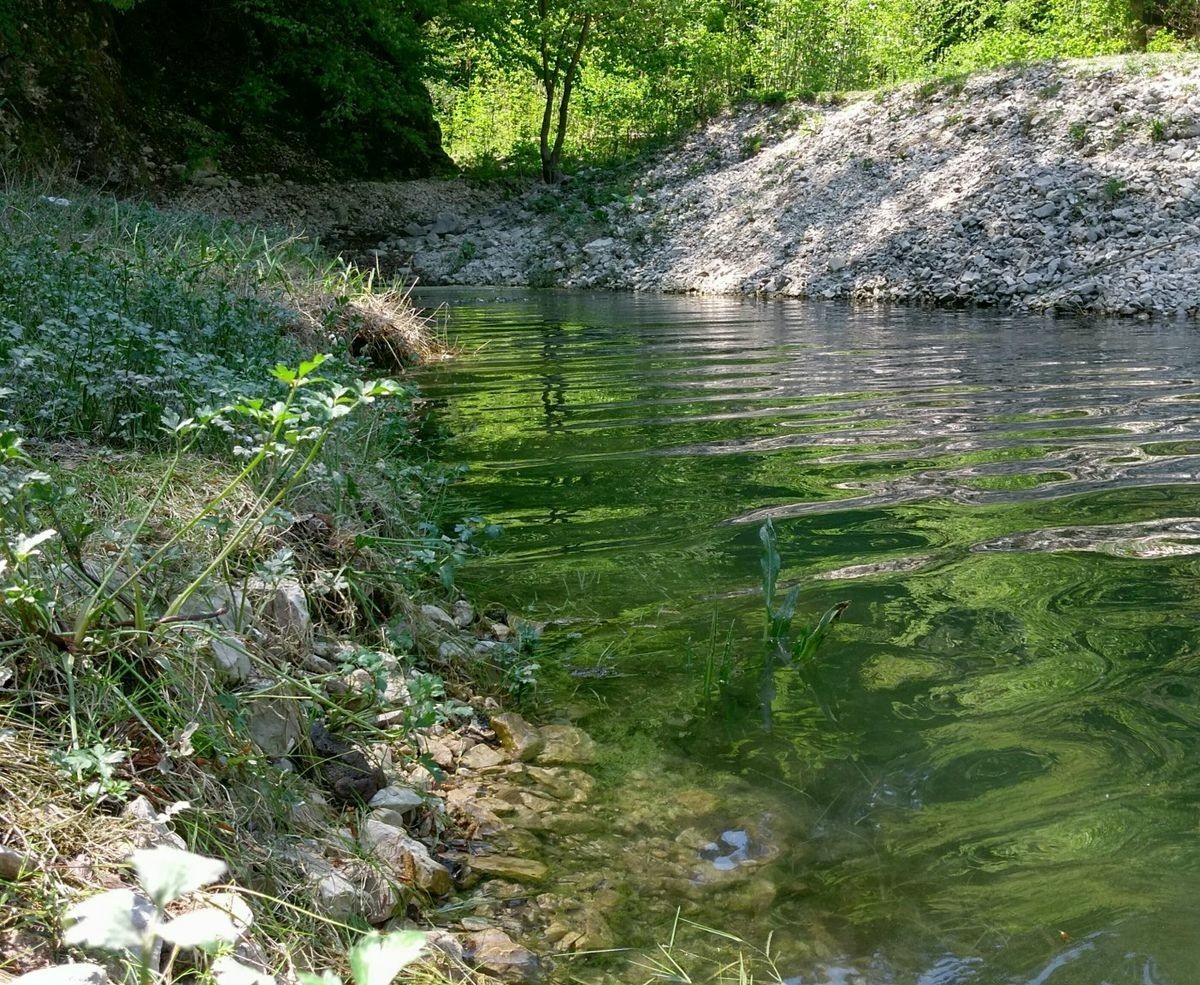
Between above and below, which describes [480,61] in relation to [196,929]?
above

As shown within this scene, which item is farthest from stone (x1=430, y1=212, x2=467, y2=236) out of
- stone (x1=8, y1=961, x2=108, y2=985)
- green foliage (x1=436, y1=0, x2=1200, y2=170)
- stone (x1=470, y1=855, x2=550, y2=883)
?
stone (x1=8, y1=961, x2=108, y2=985)

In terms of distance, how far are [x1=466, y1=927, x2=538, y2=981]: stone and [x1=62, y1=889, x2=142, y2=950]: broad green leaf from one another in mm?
1280

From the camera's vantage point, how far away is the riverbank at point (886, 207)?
42.2ft

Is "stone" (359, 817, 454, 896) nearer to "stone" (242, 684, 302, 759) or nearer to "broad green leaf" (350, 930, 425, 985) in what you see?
"stone" (242, 684, 302, 759)

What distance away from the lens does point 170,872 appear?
87cm

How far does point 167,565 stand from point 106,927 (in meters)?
1.93

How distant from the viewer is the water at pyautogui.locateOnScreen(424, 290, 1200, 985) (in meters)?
2.15

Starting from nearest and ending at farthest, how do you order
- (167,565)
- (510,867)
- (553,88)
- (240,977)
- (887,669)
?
(240,977) < (510,867) < (167,565) < (887,669) < (553,88)

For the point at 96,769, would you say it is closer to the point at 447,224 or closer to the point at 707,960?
the point at 707,960

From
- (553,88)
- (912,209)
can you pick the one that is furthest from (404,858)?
(553,88)

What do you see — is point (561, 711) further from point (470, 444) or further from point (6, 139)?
point (6, 139)

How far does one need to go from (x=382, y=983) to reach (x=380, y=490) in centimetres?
345

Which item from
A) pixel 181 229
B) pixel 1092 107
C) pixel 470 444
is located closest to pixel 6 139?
pixel 181 229

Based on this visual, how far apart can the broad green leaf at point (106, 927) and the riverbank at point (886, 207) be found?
12662 mm
